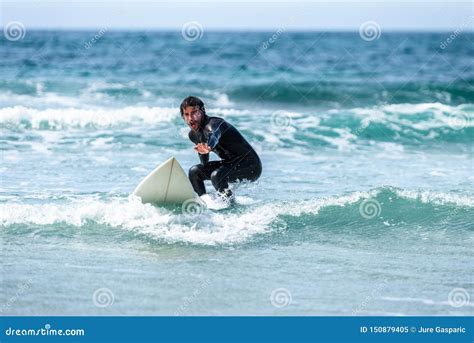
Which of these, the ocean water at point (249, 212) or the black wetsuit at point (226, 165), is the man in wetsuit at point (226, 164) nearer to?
the black wetsuit at point (226, 165)

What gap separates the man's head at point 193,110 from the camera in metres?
7.75

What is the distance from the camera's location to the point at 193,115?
7.85 m

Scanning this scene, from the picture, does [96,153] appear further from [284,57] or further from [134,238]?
[284,57]

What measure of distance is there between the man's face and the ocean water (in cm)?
98

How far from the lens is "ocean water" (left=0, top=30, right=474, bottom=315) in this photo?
235 inches

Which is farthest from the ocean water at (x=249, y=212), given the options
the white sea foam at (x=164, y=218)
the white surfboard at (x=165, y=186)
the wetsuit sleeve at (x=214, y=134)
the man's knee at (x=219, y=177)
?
the wetsuit sleeve at (x=214, y=134)

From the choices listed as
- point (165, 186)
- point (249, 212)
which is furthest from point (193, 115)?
point (249, 212)

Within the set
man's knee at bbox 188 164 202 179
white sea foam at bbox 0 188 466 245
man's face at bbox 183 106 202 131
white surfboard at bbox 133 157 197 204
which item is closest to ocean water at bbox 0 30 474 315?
white sea foam at bbox 0 188 466 245

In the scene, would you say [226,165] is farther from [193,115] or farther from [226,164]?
[193,115]

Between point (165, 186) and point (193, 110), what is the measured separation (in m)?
0.98

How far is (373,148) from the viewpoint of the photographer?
1392cm
